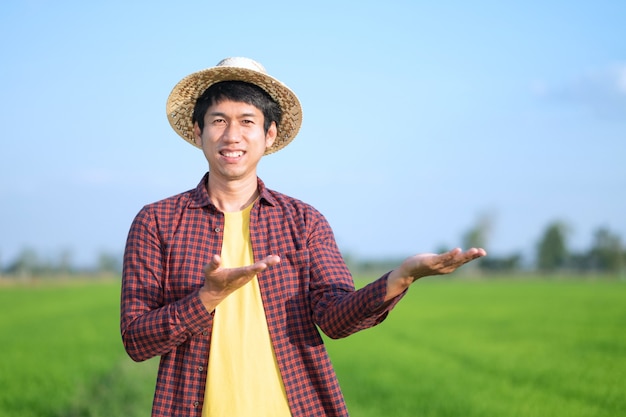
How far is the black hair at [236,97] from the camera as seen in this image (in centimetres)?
248

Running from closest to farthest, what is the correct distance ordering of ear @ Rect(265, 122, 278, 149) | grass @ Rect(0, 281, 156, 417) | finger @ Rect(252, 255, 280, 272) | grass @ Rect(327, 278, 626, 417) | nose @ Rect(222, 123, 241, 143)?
finger @ Rect(252, 255, 280, 272)
nose @ Rect(222, 123, 241, 143)
ear @ Rect(265, 122, 278, 149)
grass @ Rect(327, 278, 626, 417)
grass @ Rect(0, 281, 156, 417)

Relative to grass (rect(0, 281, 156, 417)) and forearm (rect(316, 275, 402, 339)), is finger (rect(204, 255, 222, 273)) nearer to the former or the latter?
forearm (rect(316, 275, 402, 339))

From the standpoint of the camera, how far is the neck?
2.49 metres

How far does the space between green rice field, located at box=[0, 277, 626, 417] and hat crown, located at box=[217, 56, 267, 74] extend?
4629 millimetres

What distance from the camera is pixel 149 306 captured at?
7.78 ft

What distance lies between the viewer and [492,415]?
6598 millimetres

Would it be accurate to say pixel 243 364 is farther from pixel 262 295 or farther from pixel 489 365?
pixel 489 365

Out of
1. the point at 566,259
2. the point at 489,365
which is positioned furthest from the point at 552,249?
the point at 489,365

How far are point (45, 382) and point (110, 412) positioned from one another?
2.00 meters

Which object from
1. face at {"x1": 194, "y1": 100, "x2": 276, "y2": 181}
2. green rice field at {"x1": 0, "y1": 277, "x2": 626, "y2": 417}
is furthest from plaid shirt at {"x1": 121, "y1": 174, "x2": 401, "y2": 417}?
green rice field at {"x1": 0, "y1": 277, "x2": 626, "y2": 417}

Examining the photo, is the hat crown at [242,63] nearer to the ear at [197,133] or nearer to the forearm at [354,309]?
the ear at [197,133]

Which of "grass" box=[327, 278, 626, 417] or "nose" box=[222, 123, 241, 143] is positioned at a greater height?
"nose" box=[222, 123, 241, 143]

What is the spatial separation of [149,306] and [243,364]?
35cm

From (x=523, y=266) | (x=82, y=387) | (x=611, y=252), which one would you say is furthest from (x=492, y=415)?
(x=611, y=252)
